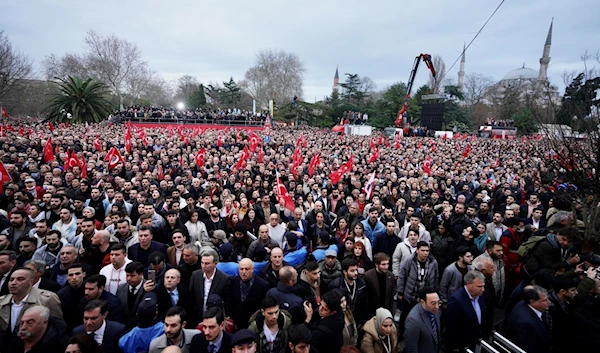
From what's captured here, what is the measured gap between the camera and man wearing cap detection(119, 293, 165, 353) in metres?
2.57

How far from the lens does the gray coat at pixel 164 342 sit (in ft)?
8.19

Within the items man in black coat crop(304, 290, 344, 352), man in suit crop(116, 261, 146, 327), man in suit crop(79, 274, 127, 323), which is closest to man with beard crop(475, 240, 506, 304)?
man in black coat crop(304, 290, 344, 352)

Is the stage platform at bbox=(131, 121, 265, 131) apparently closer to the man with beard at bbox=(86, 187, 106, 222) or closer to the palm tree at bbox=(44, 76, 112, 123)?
the palm tree at bbox=(44, 76, 112, 123)

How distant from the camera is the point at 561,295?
328 centimetres

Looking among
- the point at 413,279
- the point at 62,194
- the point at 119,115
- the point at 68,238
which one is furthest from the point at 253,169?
the point at 119,115

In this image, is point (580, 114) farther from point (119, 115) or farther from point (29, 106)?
point (29, 106)

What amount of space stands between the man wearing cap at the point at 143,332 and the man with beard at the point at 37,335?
0.45 m

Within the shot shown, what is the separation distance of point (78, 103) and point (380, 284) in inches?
1217

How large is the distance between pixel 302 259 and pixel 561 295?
2.87 meters

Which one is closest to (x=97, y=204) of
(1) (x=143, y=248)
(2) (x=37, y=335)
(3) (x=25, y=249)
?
(3) (x=25, y=249)

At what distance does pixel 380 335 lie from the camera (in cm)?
278

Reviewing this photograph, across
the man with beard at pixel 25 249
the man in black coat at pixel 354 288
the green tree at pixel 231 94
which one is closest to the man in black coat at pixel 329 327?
the man in black coat at pixel 354 288

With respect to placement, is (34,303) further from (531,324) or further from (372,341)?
(531,324)

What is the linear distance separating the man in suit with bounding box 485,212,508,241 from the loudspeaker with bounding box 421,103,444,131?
25.9 m
